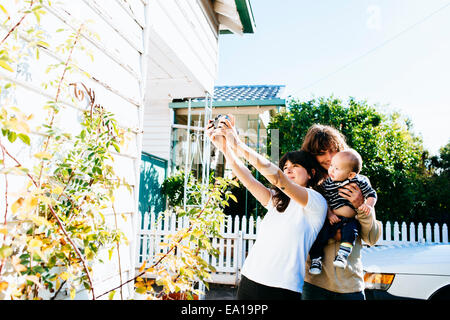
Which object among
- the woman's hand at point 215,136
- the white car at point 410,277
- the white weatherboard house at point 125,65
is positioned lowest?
the white car at point 410,277

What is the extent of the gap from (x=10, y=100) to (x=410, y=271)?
10.4 feet

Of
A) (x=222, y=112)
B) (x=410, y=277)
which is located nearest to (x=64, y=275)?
(x=410, y=277)

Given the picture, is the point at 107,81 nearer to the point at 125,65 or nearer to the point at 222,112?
the point at 125,65

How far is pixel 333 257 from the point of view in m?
1.46

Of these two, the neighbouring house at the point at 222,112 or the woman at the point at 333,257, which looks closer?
the woman at the point at 333,257

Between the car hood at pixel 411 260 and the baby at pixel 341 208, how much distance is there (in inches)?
55.3

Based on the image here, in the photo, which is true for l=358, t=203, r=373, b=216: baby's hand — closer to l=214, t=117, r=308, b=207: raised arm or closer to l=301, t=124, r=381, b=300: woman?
l=301, t=124, r=381, b=300: woman

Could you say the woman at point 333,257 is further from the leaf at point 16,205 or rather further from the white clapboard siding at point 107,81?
the leaf at point 16,205

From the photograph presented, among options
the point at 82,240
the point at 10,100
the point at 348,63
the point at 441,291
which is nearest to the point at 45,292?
the point at 82,240

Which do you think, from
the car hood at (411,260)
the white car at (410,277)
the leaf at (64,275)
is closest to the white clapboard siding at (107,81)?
the leaf at (64,275)

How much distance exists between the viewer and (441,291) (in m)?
2.38

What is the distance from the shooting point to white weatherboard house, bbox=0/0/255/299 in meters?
1.28

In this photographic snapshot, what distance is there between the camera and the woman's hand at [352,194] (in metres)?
1.46

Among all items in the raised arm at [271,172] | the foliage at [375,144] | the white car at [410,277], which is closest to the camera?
the raised arm at [271,172]
